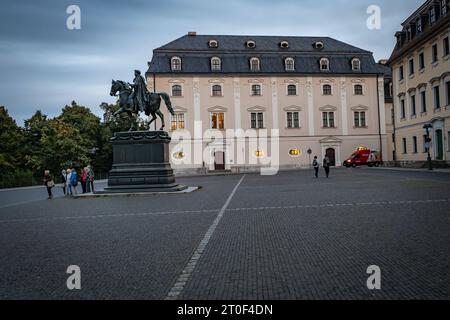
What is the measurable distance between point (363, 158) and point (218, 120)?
18.7 m

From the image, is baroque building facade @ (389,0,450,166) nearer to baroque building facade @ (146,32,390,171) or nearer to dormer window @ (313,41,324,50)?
baroque building facade @ (146,32,390,171)

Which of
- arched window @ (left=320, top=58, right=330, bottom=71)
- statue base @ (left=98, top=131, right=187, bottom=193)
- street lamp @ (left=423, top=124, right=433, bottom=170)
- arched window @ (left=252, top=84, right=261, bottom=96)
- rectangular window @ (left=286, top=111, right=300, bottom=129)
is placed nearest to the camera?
statue base @ (left=98, top=131, right=187, bottom=193)

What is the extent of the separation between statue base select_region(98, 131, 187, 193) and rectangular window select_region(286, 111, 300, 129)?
124 feet

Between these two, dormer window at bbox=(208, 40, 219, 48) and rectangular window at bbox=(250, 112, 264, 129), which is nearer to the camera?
rectangular window at bbox=(250, 112, 264, 129)

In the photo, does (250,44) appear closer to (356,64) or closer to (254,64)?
(254,64)

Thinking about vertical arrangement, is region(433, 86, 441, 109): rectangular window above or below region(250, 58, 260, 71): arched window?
below

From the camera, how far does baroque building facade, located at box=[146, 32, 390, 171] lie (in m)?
56.6

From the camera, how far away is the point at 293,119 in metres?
59.2

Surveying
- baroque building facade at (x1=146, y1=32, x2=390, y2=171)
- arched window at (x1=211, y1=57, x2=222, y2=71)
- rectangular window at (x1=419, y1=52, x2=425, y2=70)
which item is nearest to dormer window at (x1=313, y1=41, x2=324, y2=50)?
baroque building facade at (x1=146, y1=32, x2=390, y2=171)

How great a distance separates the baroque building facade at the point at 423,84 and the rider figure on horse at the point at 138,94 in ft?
79.1
